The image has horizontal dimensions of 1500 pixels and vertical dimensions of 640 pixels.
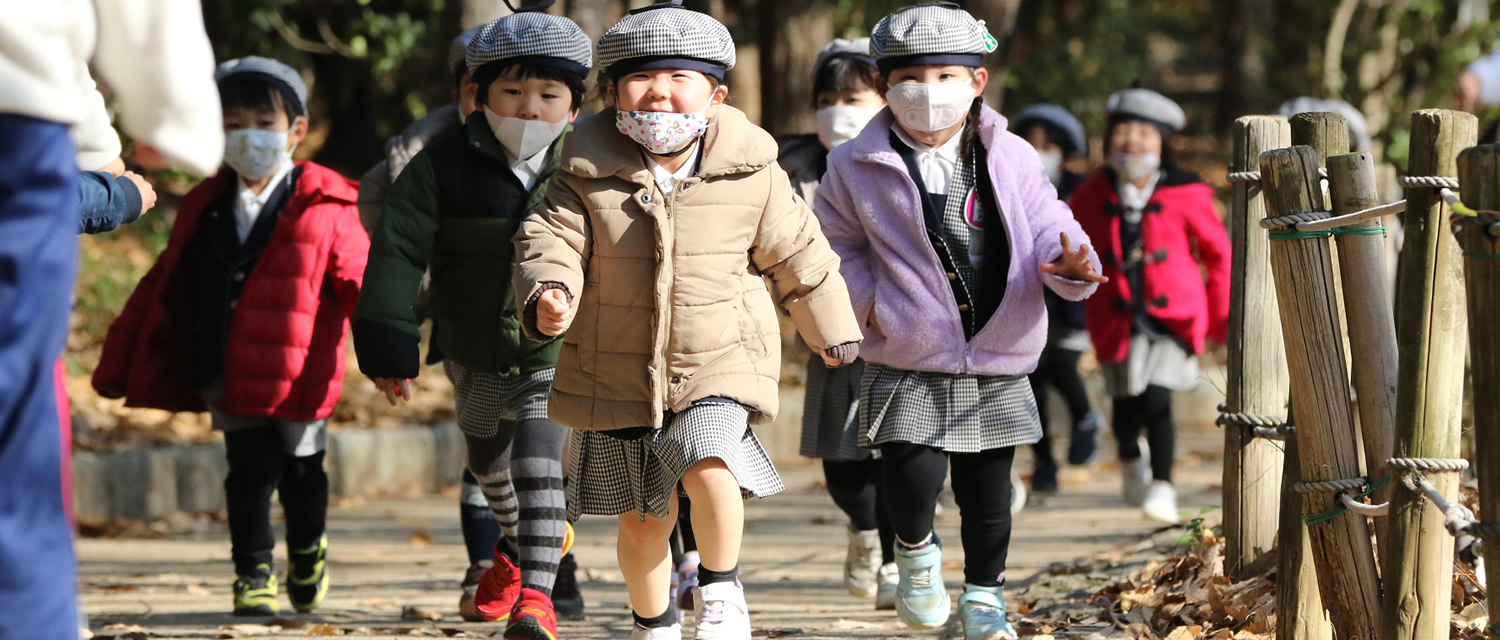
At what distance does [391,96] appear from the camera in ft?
45.7

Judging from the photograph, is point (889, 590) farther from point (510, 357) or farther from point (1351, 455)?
point (1351, 455)

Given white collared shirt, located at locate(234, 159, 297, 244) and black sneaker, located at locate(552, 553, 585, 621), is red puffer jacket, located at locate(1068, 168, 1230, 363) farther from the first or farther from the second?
white collared shirt, located at locate(234, 159, 297, 244)

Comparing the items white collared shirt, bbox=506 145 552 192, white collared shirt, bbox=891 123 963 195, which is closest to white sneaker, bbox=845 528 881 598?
white collared shirt, bbox=891 123 963 195

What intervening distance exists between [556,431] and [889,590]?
1.27 meters

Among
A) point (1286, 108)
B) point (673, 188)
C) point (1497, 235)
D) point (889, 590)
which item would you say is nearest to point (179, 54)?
point (673, 188)

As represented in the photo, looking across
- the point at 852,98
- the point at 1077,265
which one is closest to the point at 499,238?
the point at 852,98

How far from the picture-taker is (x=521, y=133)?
5.39m

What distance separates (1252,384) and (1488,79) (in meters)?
2.60

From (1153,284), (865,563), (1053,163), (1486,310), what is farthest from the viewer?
(1053,163)

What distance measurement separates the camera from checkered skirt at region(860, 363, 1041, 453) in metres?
5.10

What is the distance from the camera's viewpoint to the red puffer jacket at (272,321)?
5871 mm

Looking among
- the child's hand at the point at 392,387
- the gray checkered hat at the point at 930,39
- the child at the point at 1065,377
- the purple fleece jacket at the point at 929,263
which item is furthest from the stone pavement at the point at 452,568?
the gray checkered hat at the point at 930,39

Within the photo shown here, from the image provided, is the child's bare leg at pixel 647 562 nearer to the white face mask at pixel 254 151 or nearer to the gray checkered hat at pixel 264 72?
the white face mask at pixel 254 151

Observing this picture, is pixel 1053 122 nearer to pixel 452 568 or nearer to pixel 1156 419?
pixel 1156 419
